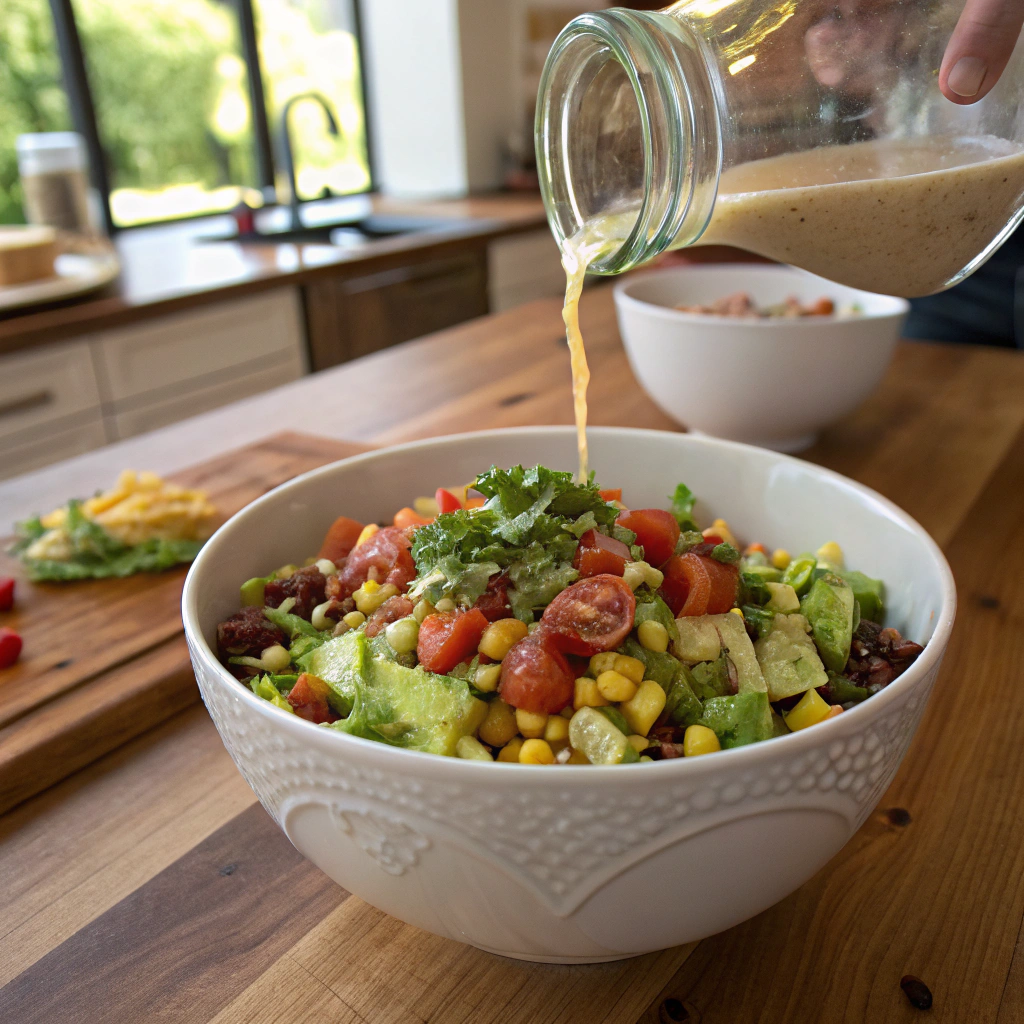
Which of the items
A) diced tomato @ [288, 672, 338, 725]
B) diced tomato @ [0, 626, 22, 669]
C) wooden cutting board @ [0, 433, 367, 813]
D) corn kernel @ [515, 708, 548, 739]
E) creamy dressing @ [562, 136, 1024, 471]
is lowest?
wooden cutting board @ [0, 433, 367, 813]

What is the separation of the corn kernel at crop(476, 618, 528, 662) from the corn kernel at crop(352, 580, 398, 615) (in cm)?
17

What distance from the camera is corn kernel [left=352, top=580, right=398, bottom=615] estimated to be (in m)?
0.95

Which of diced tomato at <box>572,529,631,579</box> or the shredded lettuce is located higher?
diced tomato at <box>572,529,631,579</box>

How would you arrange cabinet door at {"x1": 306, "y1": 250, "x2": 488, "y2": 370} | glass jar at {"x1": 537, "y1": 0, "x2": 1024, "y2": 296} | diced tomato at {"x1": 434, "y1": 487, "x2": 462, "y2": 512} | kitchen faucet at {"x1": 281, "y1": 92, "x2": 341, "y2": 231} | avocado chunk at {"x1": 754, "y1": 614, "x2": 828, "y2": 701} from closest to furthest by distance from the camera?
avocado chunk at {"x1": 754, "y1": 614, "x2": 828, "y2": 701} < glass jar at {"x1": 537, "y1": 0, "x2": 1024, "y2": 296} < diced tomato at {"x1": 434, "y1": 487, "x2": 462, "y2": 512} < cabinet door at {"x1": 306, "y1": 250, "x2": 488, "y2": 370} < kitchen faucet at {"x1": 281, "y1": 92, "x2": 341, "y2": 231}

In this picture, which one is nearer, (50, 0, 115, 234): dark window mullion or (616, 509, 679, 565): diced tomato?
(616, 509, 679, 565): diced tomato

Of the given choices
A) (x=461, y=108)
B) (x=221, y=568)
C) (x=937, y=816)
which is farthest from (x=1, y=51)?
(x=937, y=816)

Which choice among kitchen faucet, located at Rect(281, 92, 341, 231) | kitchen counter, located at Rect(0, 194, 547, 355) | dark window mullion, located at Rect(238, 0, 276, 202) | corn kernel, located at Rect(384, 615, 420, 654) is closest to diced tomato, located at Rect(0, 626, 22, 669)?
corn kernel, located at Rect(384, 615, 420, 654)

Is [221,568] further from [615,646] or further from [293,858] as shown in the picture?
[615,646]

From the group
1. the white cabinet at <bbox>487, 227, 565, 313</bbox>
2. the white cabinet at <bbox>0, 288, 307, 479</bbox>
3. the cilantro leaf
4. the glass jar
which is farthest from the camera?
the white cabinet at <bbox>487, 227, 565, 313</bbox>

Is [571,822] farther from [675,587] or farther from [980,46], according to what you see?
[980,46]

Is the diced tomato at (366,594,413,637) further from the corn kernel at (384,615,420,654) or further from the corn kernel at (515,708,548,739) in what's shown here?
the corn kernel at (515,708,548,739)

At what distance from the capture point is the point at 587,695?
2.48 feet

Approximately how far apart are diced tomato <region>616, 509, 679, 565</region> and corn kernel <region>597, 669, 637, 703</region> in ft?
0.70

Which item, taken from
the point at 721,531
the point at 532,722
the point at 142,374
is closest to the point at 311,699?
the point at 532,722
